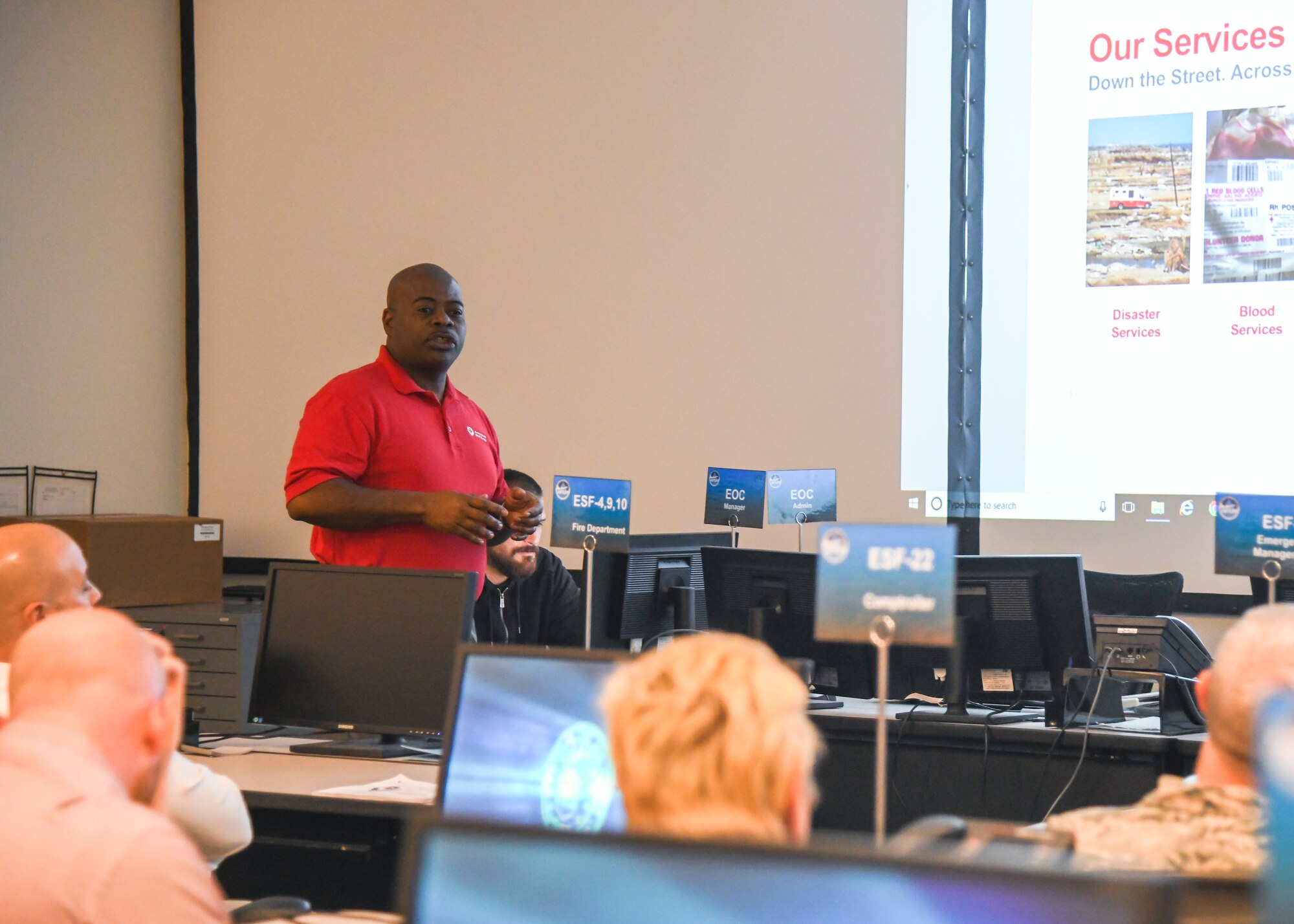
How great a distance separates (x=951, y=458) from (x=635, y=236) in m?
1.57

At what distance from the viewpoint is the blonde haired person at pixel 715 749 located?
1079 millimetres

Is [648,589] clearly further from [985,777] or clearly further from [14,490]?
[14,490]

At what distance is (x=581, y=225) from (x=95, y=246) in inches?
86.8

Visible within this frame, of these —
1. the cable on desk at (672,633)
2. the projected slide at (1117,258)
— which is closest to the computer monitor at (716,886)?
the cable on desk at (672,633)

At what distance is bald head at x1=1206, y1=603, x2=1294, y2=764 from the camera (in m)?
1.64

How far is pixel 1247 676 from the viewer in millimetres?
1663

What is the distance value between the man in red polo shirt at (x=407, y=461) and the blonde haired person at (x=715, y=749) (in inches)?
80.4

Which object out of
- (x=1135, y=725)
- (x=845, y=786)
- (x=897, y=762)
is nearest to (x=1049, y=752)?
A: (x=1135, y=725)

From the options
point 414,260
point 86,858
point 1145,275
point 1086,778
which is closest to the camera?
point 86,858

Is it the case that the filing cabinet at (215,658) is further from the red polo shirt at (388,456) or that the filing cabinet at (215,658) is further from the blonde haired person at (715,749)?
the blonde haired person at (715,749)

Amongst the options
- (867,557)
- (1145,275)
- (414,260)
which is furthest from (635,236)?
(867,557)

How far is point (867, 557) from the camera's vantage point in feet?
7.39

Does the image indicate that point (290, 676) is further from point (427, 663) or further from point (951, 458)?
point (951, 458)

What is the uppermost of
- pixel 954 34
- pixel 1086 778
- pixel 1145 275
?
pixel 954 34
